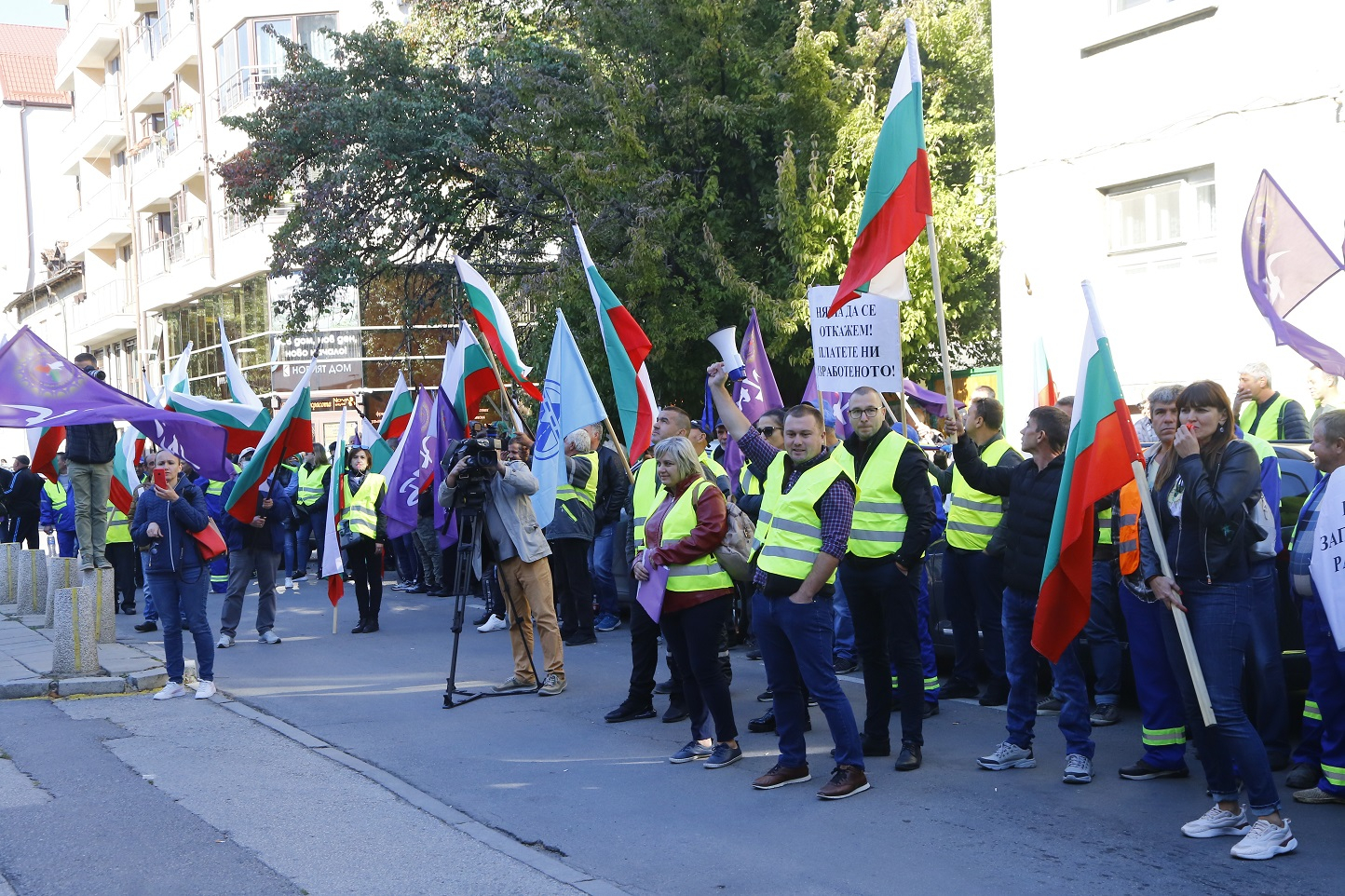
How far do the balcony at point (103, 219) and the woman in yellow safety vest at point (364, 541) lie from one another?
125 feet

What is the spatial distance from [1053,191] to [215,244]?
27.9 meters

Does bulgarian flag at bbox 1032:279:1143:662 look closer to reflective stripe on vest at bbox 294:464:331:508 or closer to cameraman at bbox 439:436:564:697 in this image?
cameraman at bbox 439:436:564:697

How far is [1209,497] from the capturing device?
530cm

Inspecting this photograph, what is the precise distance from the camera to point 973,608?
27.7ft

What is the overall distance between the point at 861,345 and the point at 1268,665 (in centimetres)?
312

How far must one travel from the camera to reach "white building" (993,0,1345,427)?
39.8ft

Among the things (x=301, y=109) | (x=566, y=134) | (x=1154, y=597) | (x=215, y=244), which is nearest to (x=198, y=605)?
(x=1154, y=597)

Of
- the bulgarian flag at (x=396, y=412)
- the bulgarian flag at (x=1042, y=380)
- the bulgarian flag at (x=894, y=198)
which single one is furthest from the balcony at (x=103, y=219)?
the bulgarian flag at (x=894, y=198)

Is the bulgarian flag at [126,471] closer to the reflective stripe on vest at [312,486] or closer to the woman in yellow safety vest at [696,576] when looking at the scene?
the reflective stripe on vest at [312,486]

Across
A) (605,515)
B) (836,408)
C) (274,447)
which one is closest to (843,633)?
(836,408)

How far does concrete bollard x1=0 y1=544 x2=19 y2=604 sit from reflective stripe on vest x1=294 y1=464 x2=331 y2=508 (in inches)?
146

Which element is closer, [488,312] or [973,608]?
[973,608]

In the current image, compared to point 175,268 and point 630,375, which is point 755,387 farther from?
point 175,268

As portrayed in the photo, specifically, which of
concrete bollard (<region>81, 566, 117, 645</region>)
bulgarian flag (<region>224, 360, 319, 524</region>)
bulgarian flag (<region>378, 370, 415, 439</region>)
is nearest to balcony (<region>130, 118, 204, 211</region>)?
bulgarian flag (<region>378, 370, 415, 439</region>)
